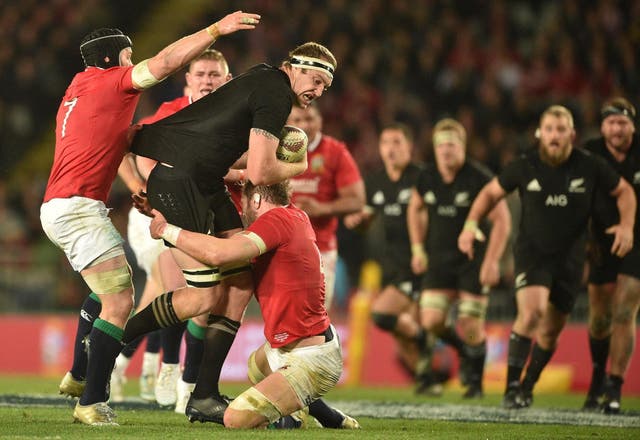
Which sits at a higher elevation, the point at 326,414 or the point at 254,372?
the point at 254,372

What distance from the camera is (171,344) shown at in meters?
8.70

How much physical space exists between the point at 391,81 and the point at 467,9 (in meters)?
2.06

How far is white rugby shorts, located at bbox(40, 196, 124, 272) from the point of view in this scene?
271 inches

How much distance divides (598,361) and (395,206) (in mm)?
3235

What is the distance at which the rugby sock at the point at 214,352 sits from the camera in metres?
7.10

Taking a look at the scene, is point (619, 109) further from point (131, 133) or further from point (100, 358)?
point (100, 358)

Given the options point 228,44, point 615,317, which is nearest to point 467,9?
point 228,44

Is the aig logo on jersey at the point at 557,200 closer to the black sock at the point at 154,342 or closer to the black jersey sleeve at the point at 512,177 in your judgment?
the black jersey sleeve at the point at 512,177

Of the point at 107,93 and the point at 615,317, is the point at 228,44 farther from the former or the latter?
the point at 107,93

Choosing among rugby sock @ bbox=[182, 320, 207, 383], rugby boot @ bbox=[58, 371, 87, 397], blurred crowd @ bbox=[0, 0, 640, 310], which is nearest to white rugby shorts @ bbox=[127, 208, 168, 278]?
rugby sock @ bbox=[182, 320, 207, 383]

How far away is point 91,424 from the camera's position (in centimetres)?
673

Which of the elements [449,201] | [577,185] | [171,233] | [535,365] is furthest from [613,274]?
[171,233]

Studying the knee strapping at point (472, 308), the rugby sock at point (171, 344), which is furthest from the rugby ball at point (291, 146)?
the knee strapping at point (472, 308)

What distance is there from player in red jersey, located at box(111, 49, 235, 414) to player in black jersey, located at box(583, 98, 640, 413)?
347 cm
